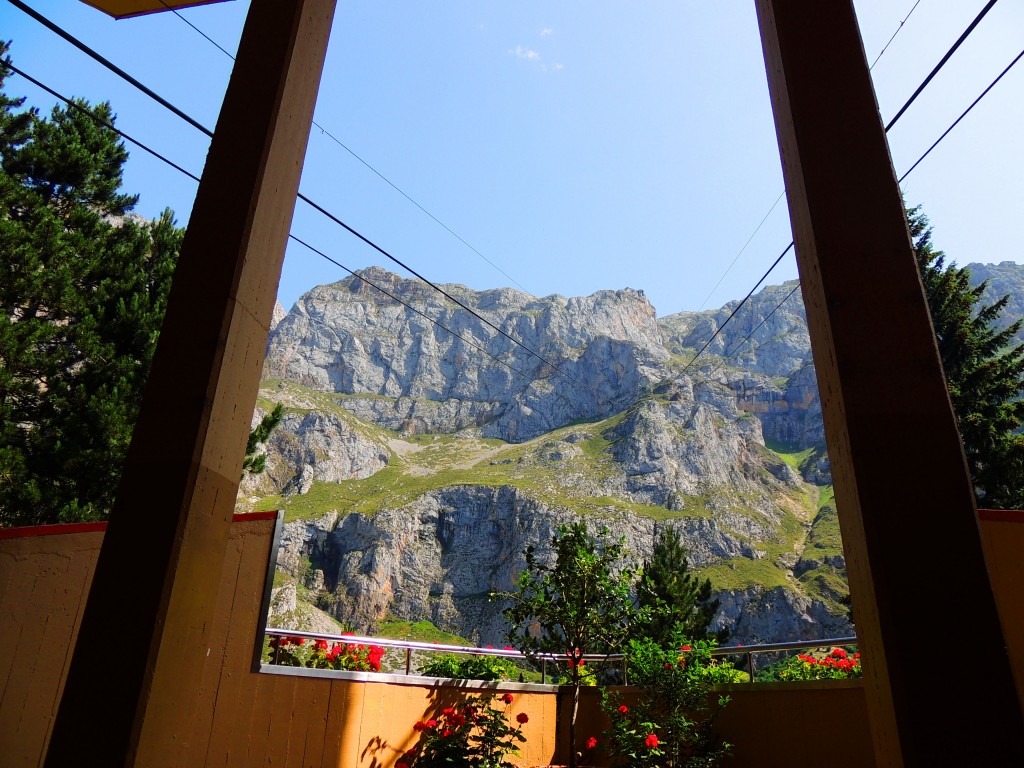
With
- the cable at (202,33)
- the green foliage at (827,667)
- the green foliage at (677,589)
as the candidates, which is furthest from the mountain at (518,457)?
the cable at (202,33)

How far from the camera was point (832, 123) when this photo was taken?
1.11m

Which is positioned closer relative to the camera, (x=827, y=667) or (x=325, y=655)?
(x=325, y=655)

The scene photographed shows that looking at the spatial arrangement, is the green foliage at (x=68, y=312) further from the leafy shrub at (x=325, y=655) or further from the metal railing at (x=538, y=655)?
the metal railing at (x=538, y=655)

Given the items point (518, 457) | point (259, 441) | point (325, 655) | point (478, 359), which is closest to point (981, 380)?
point (259, 441)

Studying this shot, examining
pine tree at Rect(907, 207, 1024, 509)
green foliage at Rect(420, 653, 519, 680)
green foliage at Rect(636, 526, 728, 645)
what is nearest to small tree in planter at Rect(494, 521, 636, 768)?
green foliage at Rect(420, 653, 519, 680)

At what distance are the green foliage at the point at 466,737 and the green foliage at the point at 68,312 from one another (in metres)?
8.06

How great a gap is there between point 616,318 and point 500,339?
2116 cm

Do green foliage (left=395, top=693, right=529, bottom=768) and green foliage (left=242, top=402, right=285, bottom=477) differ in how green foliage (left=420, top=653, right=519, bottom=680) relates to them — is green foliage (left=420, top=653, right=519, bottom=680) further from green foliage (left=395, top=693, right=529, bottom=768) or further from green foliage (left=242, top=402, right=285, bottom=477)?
green foliage (left=242, top=402, right=285, bottom=477)

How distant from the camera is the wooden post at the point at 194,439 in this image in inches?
36.0

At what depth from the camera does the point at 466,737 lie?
434cm

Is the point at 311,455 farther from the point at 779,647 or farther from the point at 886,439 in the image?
the point at 886,439

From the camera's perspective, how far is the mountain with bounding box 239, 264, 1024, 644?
231ft

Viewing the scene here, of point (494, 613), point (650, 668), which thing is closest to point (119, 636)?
point (650, 668)

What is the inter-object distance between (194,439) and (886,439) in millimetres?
1035
